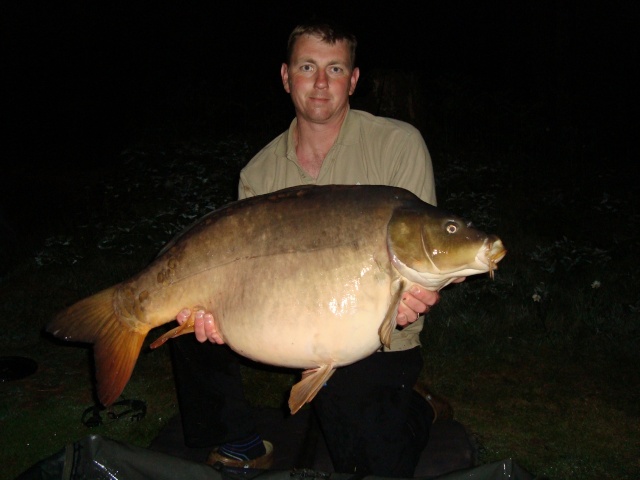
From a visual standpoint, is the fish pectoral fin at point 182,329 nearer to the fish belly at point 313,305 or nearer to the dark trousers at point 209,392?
the fish belly at point 313,305

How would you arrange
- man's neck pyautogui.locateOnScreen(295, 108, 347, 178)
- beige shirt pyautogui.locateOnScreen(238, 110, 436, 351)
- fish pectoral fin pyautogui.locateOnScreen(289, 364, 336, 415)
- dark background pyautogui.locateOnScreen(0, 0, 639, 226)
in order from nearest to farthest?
fish pectoral fin pyautogui.locateOnScreen(289, 364, 336, 415) → beige shirt pyautogui.locateOnScreen(238, 110, 436, 351) → man's neck pyautogui.locateOnScreen(295, 108, 347, 178) → dark background pyautogui.locateOnScreen(0, 0, 639, 226)

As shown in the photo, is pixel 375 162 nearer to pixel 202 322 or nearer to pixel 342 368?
pixel 342 368

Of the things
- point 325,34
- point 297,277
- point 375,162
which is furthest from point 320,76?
point 297,277

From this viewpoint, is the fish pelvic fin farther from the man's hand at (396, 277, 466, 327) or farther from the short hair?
the short hair

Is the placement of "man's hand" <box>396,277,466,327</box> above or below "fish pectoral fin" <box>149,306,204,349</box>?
above

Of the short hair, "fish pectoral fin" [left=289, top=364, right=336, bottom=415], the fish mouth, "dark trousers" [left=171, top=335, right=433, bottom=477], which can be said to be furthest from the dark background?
"fish pectoral fin" [left=289, top=364, right=336, bottom=415]

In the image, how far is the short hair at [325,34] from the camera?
2.29 meters

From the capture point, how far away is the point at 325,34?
7.54ft

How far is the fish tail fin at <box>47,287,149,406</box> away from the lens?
1.91 m

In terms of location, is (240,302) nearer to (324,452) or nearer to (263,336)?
(263,336)

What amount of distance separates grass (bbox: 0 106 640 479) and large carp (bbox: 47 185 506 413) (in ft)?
3.13

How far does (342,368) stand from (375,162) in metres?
0.82

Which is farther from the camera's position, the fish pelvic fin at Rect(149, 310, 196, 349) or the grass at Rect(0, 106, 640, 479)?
the grass at Rect(0, 106, 640, 479)

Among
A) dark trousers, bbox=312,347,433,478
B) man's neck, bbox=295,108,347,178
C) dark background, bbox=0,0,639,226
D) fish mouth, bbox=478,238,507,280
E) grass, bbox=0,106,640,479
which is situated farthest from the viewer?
dark background, bbox=0,0,639,226
